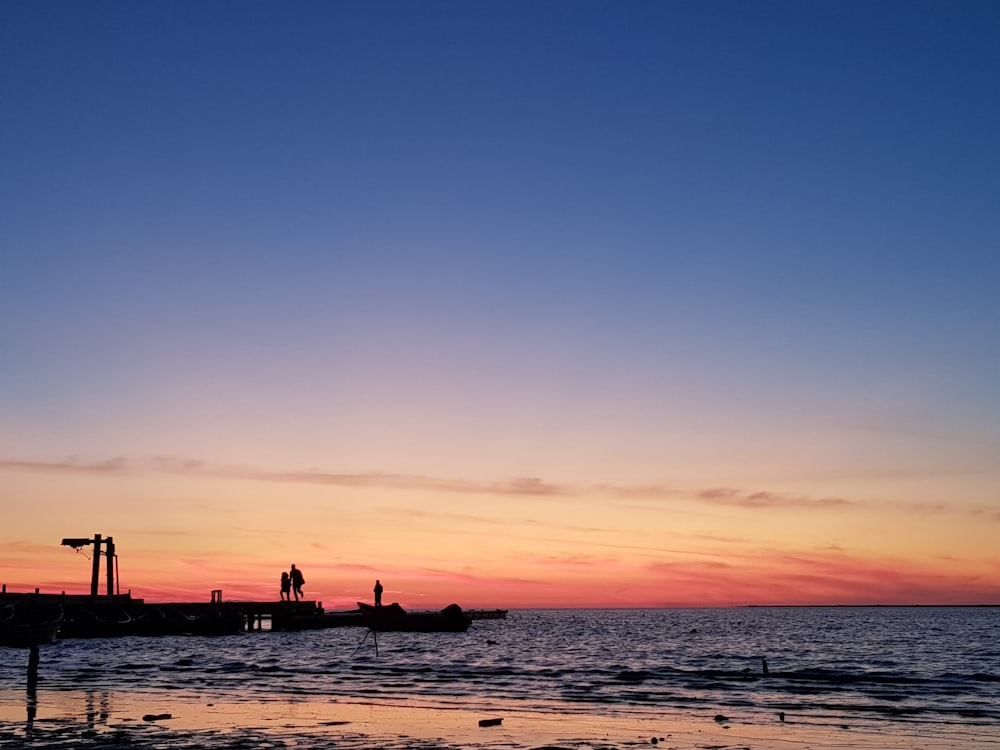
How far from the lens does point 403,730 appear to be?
29000mm

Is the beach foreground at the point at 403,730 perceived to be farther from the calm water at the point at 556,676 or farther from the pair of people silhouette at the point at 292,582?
the pair of people silhouette at the point at 292,582

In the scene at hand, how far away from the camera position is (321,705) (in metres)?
35.4

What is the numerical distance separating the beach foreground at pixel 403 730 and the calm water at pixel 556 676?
261 centimetres

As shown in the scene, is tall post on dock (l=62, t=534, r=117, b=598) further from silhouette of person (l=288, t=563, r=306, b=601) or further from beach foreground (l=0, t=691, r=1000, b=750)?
beach foreground (l=0, t=691, r=1000, b=750)

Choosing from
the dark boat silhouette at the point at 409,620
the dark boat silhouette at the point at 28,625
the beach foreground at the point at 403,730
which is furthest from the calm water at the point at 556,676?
the dark boat silhouette at the point at 409,620

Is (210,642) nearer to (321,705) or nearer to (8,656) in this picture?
(8,656)

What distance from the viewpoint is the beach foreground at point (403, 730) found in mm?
25938

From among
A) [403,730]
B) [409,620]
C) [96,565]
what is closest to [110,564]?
[96,565]

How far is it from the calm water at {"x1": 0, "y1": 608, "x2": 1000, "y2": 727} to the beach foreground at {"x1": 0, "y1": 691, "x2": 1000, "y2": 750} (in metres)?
2.61

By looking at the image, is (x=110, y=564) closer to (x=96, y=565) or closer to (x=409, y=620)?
(x=96, y=565)

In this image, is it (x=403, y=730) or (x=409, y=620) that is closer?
(x=403, y=730)

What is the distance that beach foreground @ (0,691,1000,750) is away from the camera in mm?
25938

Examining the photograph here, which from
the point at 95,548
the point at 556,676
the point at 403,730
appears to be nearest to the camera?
the point at 403,730

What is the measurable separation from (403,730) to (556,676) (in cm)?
2378
